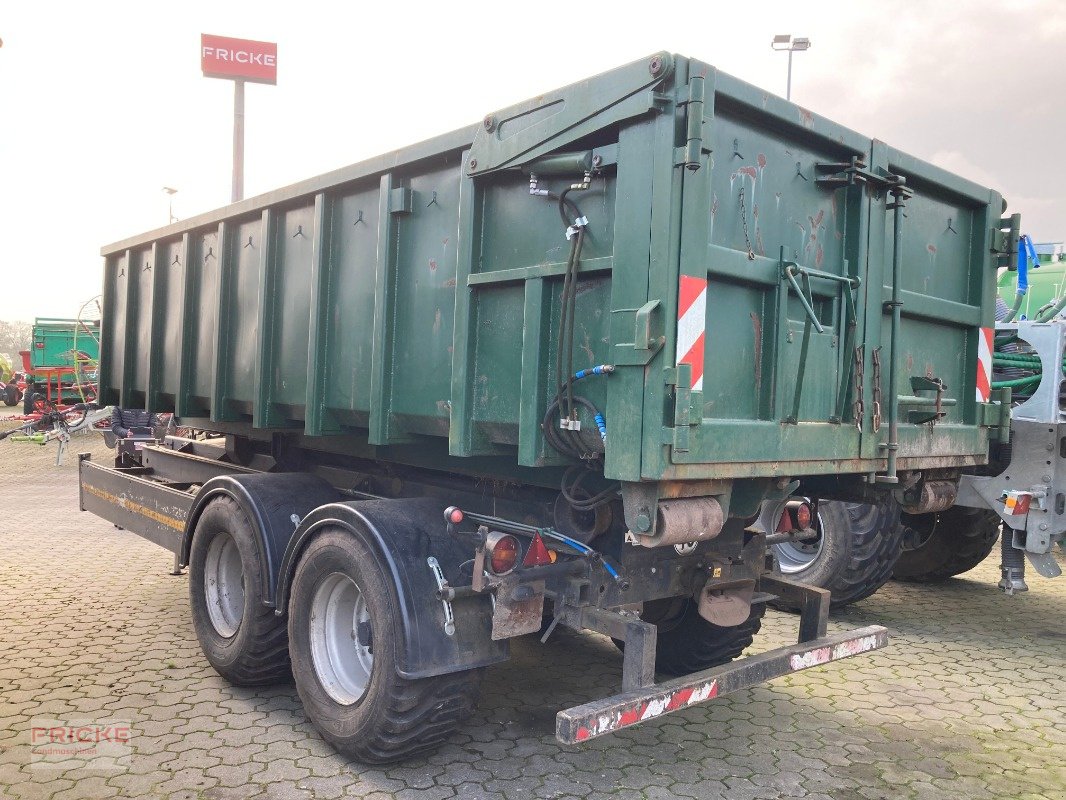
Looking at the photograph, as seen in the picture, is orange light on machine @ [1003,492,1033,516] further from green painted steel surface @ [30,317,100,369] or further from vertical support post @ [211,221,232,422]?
green painted steel surface @ [30,317,100,369]

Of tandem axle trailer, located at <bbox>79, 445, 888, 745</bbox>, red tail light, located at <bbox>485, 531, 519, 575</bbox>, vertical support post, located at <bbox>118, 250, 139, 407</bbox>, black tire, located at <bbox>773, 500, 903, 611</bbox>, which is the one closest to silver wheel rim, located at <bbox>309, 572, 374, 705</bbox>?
tandem axle trailer, located at <bbox>79, 445, 888, 745</bbox>

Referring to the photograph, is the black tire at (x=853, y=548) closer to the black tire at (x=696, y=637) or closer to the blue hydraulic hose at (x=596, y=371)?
the black tire at (x=696, y=637)

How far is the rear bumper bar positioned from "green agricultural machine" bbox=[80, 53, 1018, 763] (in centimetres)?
1

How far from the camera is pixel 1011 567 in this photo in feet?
18.9

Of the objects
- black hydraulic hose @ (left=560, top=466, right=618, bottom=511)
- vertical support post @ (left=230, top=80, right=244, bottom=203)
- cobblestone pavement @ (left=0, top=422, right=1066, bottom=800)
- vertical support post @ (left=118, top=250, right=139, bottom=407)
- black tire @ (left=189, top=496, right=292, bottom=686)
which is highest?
vertical support post @ (left=230, top=80, right=244, bottom=203)

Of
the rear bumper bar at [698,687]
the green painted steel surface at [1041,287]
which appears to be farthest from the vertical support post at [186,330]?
the green painted steel surface at [1041,287]

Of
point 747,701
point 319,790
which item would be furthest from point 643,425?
point 747,701

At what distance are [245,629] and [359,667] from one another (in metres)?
0.84

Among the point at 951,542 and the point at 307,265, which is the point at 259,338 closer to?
the point at 307,265

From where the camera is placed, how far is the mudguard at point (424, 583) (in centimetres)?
346

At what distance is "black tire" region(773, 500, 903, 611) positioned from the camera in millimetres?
6062

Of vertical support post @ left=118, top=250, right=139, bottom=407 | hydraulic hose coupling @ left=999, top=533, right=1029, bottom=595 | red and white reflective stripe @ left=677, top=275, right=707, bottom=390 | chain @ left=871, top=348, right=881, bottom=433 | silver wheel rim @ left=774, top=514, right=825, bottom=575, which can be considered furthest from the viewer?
vertical support post @ left=118, top=250, right=139, bottom=407

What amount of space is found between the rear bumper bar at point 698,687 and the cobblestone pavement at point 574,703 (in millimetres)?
481

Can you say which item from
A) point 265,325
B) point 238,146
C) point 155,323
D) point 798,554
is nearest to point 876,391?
point 798,554
